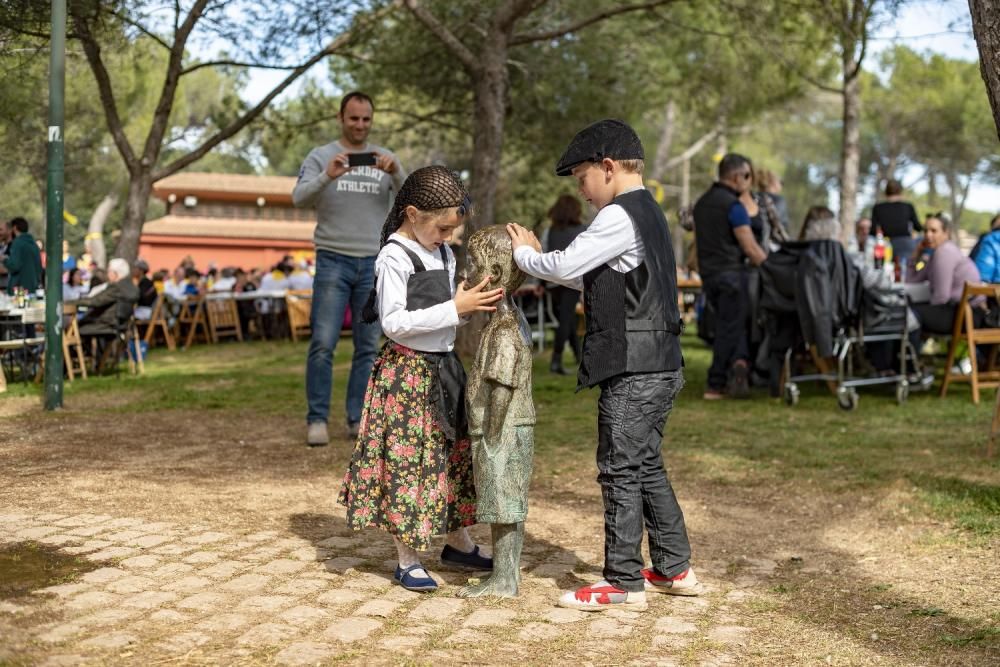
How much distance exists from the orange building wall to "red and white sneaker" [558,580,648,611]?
3614cm

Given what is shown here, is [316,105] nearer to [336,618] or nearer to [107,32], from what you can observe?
[107,32]

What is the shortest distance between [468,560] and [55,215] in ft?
19.9

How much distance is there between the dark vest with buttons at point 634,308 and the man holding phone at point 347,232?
10.5 feet

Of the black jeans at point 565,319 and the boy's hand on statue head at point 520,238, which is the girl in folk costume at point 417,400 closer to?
the boy's hand on statue head at point 520,238

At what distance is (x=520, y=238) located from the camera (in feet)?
13.6

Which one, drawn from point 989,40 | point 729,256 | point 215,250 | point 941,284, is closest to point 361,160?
point 989,40

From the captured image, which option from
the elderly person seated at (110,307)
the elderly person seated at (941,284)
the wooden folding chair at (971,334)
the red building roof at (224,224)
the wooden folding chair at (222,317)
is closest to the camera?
the wooden folding chair at (971,334)

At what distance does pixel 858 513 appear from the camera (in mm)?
5945

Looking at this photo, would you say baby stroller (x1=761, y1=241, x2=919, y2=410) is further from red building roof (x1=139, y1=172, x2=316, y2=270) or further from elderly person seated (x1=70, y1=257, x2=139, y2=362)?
red building roof (x1=139, y1=172, x2=316, y2=270)

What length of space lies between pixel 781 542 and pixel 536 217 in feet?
108

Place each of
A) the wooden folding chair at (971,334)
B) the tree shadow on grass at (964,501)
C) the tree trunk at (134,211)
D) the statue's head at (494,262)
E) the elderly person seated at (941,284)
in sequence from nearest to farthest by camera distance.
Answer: the statue's head at (494,262), the tree shadow on grass at (964,501), the wooden folding chair at (971,334), the elderly person seated at (941,284), the tree trunk at (134,211)

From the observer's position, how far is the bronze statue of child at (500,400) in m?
4.14

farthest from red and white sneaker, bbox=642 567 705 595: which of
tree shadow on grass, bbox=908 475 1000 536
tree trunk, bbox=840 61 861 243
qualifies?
tree trunk, bbox=840 61 861 243

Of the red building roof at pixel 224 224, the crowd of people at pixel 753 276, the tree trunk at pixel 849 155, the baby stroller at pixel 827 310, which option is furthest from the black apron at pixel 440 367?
the red building roof at pixel 224 224
